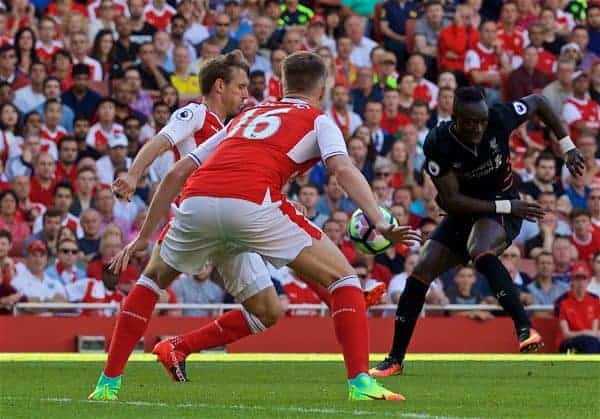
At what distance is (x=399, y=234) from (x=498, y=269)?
342 centimetres

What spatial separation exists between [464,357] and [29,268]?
181 inches

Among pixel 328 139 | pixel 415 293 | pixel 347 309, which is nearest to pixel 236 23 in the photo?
pixel 415 293

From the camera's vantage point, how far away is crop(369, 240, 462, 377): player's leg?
11.7m

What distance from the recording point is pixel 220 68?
10320 mm

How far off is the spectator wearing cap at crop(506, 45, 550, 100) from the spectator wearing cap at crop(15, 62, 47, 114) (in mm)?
6445

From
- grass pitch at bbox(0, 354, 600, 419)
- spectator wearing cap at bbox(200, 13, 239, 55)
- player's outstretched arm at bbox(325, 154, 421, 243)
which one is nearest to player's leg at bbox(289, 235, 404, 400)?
grass pitch at bbox(0, 354, 600, 419)

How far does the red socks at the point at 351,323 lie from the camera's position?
27.7ft

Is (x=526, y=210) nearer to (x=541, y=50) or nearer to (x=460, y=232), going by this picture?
(x=460, y=232)

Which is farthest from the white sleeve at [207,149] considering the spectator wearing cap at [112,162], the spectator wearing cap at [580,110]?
the spectator wearing cap at [580,110]

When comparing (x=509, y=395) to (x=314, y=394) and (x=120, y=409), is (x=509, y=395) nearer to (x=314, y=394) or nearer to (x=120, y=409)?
(x=314, y=394)

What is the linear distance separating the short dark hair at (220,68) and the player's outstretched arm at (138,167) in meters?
0.73

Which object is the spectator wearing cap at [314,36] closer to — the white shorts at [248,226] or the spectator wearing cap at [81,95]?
the spectator wearing cap at [81,95]

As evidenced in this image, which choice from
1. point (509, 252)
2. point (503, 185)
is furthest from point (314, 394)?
point (509, 252)

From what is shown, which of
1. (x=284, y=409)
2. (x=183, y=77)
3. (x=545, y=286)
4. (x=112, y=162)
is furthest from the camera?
(x=183, y=77)
